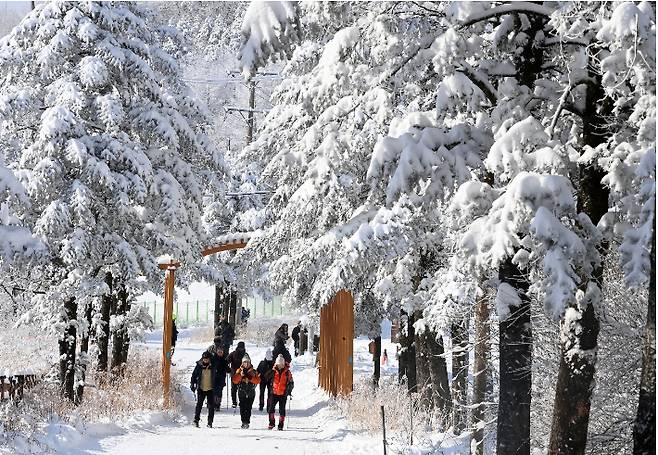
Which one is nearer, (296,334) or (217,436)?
(217,436)

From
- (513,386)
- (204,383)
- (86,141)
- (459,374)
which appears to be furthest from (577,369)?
(86,141)

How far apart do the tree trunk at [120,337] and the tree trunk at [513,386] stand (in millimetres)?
12569

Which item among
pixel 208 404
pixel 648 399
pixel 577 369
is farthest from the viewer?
pixel 208 404

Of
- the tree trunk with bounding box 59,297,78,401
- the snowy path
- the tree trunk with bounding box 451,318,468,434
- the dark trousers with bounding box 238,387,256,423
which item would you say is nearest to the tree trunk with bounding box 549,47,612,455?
the snowy path

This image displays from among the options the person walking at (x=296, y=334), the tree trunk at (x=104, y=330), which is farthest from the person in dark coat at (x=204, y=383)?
the person walking at (x=296, y=334)

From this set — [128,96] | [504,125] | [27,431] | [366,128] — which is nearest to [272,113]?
[128,96]

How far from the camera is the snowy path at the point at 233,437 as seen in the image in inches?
591

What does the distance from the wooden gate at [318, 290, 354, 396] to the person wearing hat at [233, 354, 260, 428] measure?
2.96 meters

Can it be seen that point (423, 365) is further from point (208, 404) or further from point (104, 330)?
point (104, 330)

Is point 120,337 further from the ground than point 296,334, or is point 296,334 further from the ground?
point 120,337

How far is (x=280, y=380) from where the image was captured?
1891 centimetres

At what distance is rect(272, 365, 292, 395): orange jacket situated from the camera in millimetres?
18703

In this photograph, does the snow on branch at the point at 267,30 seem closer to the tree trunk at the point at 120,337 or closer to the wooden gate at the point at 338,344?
the wooden gate at the point at 338,344

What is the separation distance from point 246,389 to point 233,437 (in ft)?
6.08
